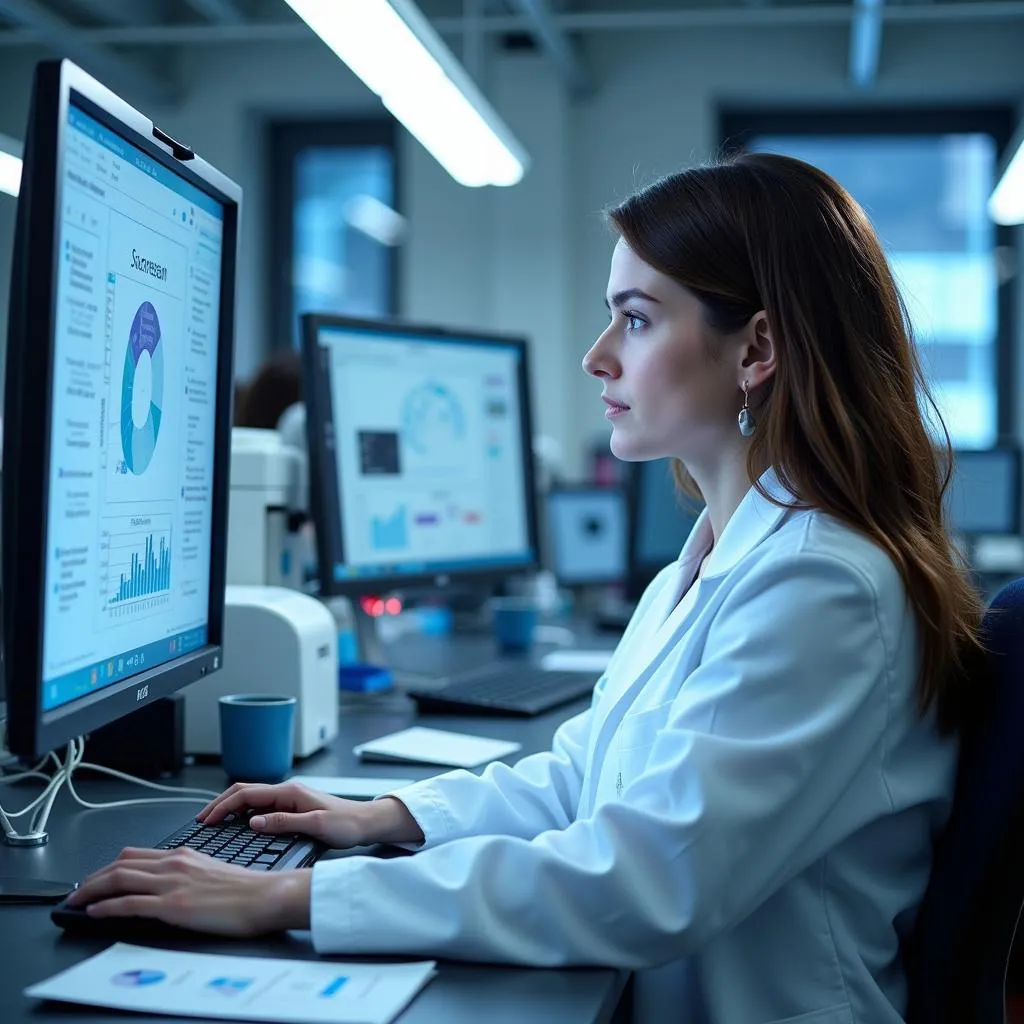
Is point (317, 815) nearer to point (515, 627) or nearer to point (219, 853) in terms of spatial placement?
point (219, 853)

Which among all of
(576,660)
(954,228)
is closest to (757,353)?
(576,660)

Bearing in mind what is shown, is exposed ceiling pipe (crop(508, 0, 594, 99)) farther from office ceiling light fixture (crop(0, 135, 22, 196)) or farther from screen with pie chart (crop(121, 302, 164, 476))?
screen with pie chart (crop(121, 302, 164, 476))

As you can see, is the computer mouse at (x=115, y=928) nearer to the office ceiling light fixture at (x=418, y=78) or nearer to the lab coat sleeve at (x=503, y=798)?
the lab coat sleeve at (x=503, y=798)

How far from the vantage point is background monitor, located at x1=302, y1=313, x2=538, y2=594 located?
73.8 inches

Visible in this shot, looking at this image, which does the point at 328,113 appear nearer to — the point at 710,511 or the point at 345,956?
the point at 710,511

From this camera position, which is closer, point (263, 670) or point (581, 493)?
point (263, 670)

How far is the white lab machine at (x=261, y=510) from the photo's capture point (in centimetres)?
172

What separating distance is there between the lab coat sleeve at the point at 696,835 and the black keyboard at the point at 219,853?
11 centimetres

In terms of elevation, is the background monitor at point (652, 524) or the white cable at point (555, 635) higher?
the background monitor at point (652, 524)

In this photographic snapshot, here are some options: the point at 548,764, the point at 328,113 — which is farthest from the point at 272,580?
the point at 328,113

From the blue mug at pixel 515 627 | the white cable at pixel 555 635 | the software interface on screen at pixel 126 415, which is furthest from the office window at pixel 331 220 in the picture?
the software interface on screen at pixel 126 415

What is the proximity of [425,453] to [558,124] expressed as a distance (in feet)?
12.9

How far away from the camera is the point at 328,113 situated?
605 centimetres

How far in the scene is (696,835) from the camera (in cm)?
88
